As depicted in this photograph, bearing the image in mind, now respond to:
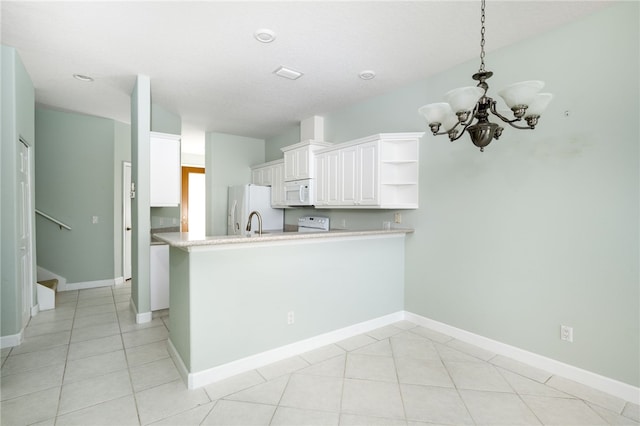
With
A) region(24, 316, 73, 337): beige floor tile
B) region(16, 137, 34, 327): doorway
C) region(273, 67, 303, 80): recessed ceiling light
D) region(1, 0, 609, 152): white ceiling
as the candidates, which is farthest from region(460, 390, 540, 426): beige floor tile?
region(16, 137, 34, 327): doorway

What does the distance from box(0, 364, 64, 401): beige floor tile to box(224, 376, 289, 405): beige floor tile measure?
1.37 metres

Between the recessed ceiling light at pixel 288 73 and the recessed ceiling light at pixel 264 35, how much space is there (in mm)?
535

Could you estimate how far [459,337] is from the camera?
3160mm

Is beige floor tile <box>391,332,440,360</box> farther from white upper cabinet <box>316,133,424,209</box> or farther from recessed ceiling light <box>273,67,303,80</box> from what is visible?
recessed ceiling light <box>273,67,303,80</box>

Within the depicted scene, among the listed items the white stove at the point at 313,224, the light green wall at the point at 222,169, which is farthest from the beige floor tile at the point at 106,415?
the light green wall at the point at 222,169

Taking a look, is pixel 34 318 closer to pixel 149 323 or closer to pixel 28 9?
pixel 149 323

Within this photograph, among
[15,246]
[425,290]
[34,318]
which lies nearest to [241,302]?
[425,290]

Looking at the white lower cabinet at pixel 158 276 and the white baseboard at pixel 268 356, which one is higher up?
the white lower cabinet at pixel 158 276

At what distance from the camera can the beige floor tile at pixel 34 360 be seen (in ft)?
Result: 8.29

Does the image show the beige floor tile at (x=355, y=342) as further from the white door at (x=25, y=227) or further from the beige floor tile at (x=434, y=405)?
the white door at (x=25, y=227)

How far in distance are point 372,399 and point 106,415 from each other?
1.69 meters

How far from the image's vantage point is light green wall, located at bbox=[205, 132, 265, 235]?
19.7 feet

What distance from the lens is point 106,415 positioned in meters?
1.96

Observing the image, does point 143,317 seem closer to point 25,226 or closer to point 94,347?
point 94,347
